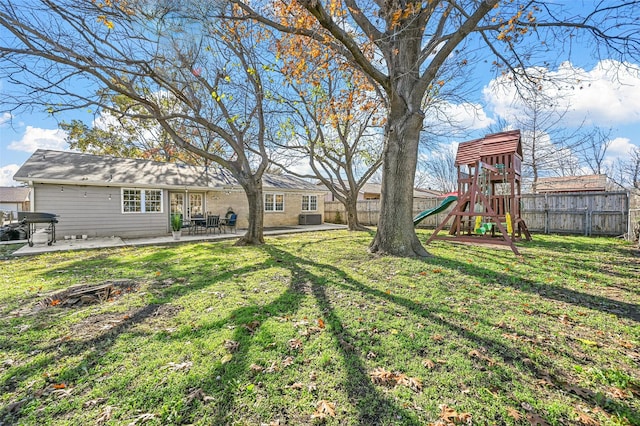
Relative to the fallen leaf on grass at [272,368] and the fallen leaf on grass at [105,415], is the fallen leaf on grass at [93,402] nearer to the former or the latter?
the fallen leaf on grass at [105,415]

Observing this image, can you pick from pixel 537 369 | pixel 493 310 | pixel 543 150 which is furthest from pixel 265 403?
pixel 543 150

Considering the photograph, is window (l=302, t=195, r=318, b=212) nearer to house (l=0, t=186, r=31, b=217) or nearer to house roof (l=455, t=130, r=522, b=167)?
house roof (l=455, t=130, r=522, b=167)

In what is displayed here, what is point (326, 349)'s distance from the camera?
2.72 meters

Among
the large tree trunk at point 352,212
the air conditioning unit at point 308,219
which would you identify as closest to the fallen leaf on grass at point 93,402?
the large tree trunk at point 352,212

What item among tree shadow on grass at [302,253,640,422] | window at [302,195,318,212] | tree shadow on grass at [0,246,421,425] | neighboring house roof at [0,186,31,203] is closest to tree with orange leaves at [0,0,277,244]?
tree shadow on grass at [0,246,421,425]

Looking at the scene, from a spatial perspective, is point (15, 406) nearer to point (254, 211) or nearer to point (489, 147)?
point (254, 211)

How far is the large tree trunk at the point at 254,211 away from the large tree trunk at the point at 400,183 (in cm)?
463

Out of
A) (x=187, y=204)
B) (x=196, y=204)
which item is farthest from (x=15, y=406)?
(x=196, y=204)

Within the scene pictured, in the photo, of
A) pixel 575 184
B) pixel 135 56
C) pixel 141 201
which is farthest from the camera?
pixel 575 184

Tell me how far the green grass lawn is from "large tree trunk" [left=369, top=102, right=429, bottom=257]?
5.54ft

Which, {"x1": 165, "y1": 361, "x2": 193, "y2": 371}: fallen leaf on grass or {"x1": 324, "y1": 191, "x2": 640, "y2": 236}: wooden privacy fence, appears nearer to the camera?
{"x1": 165, "y1": 361, "x2": 193, "y2": 371}: fallen leaf on grass

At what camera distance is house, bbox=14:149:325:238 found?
1045 centimetres

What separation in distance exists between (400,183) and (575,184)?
26.4 metres

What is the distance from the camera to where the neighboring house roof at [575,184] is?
72.9 ft
